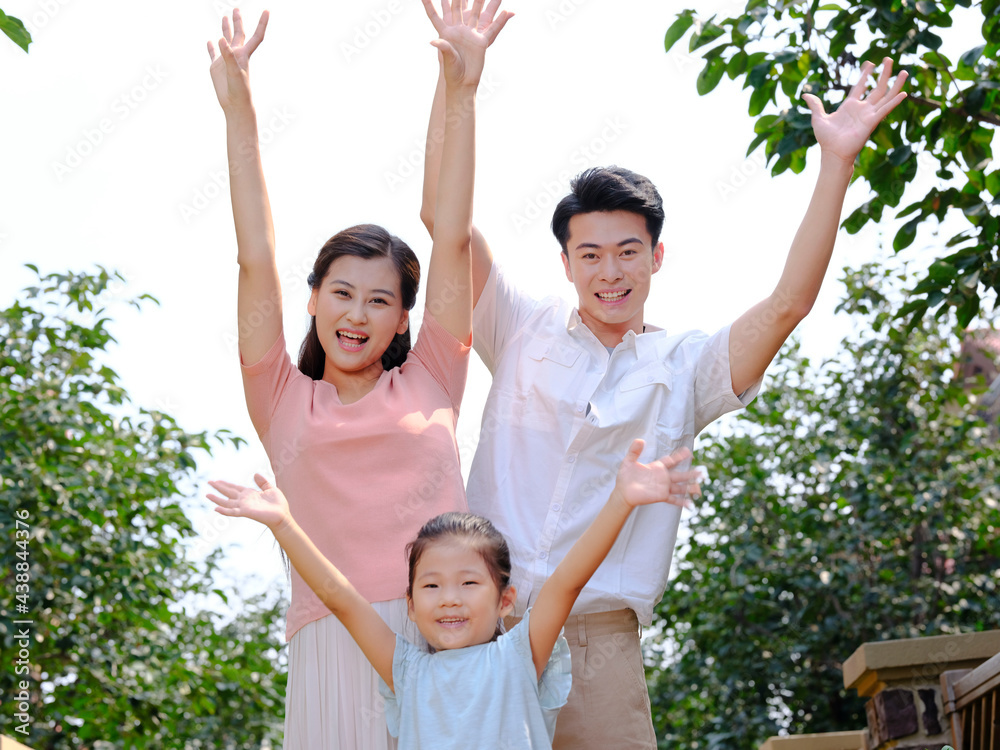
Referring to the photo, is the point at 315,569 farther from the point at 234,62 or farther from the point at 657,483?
the point at 234,62

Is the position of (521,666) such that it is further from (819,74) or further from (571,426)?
(819,74)

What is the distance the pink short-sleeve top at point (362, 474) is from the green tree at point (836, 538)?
5145 mm

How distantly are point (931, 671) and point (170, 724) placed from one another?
3768mm

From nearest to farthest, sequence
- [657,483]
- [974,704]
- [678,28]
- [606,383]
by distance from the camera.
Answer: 1. [657,483]
2. [606,383]
3. [974,704]
4. [678,28]

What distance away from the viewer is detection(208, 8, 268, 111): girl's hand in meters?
2.20

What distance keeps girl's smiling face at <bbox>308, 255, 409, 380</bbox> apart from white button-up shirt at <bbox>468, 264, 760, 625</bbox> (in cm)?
28

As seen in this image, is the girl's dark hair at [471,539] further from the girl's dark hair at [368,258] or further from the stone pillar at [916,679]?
the stone pillar at [916,679]

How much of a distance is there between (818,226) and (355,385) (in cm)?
102

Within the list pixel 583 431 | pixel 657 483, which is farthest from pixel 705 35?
pixel 657 483

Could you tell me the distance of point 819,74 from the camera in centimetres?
328

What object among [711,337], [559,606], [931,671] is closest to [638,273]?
[711,337]

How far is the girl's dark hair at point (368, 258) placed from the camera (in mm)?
2258

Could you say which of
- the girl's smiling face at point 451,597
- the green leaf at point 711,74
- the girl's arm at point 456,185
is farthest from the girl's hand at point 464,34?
the green leaf at point 711,74

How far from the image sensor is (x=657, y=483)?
1.80m
